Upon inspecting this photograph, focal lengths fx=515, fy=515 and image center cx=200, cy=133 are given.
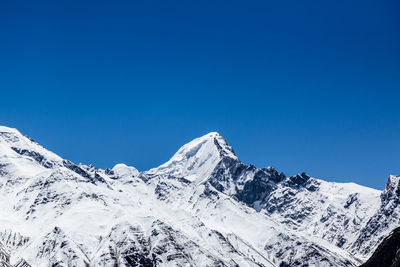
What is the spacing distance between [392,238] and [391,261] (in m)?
4.56

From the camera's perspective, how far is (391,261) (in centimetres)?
10006

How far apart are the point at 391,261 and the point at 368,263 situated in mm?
6827

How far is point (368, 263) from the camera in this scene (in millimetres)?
106125

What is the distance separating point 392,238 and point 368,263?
8093 mm

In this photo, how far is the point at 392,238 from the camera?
101875 mm
